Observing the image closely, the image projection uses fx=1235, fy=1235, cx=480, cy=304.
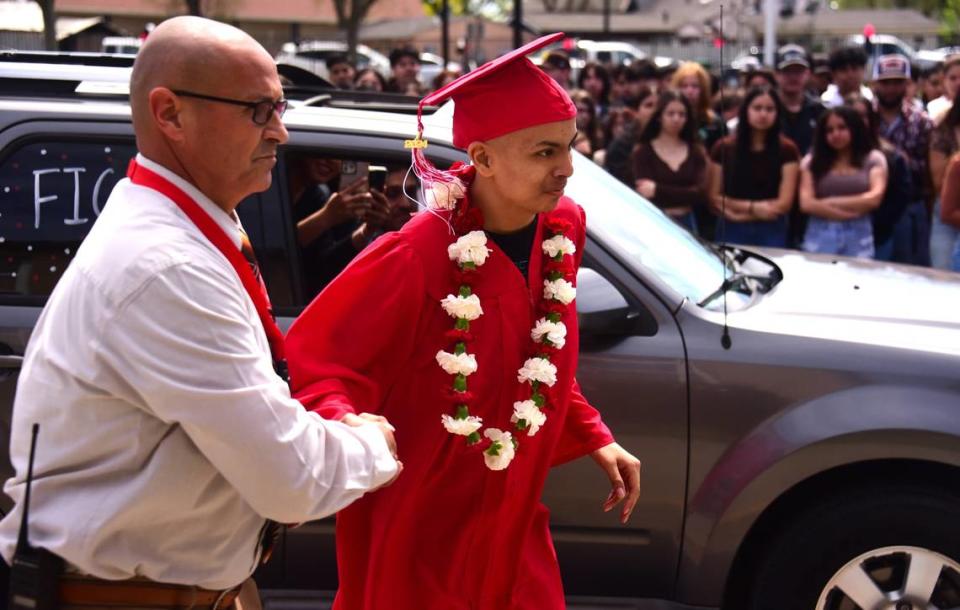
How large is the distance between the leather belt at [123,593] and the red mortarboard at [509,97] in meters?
1.12

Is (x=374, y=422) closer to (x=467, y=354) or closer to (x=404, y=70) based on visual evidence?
(x=467, y=354)

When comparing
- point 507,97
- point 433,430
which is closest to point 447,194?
point 507,97

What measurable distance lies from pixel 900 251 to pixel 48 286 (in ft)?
18.7

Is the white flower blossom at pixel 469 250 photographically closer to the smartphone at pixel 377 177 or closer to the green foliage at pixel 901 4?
the smartphone at pixel 377 177

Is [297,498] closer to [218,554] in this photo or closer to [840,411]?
[218,554]

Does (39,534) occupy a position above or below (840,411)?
above

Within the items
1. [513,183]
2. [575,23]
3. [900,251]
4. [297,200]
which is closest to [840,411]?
[513,183]

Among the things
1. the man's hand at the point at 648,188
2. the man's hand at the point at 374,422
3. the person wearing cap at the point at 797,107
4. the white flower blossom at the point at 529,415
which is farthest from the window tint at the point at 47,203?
the person wearing cap at the point at 797,107

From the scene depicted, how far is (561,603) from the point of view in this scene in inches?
112

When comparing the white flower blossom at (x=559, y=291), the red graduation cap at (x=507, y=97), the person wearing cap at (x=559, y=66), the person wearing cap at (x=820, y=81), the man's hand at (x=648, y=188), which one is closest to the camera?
the red graduation cap at (x=507, y=97)

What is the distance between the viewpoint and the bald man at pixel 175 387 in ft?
6.06

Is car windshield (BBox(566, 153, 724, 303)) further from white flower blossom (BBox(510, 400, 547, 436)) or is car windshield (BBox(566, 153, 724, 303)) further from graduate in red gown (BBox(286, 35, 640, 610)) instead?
white flower blossom (BBox(510, 400, 547, 436))

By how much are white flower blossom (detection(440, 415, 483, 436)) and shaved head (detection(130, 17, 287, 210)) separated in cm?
76

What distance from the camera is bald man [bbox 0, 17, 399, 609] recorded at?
185cm
